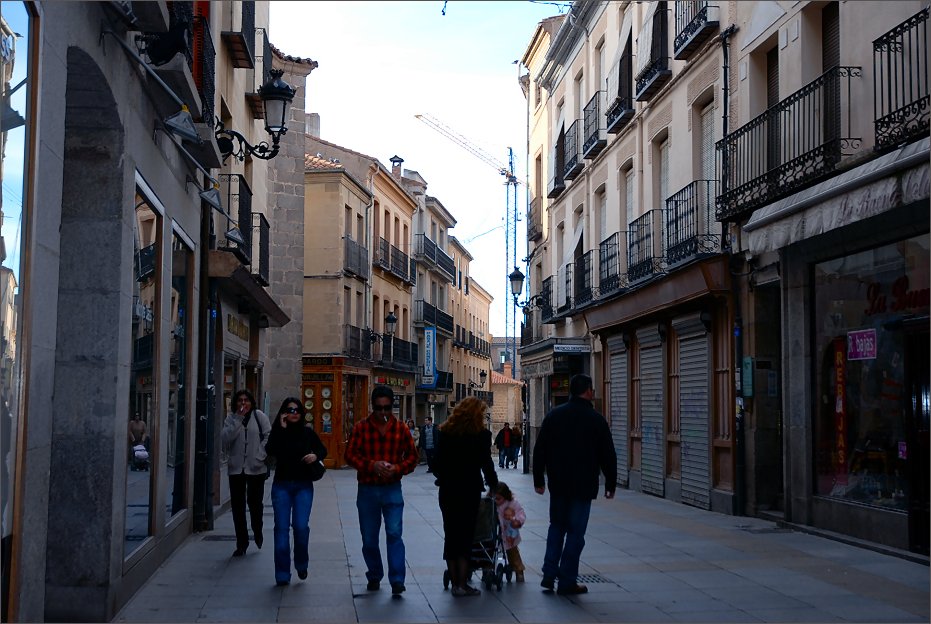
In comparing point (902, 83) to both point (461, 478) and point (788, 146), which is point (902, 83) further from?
point (461, 478)

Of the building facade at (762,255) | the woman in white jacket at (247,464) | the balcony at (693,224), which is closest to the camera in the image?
the building facade at (762,255)

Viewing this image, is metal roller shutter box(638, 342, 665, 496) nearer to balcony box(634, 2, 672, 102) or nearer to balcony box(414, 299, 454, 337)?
balcony box(634, 2, 672, 102)

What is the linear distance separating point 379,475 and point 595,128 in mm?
17384

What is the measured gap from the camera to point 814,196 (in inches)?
445

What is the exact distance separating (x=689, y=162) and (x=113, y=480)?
42.0ft

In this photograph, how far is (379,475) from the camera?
9242 mm

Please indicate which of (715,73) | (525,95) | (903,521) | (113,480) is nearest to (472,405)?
(113,480)

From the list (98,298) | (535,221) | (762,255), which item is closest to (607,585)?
(98,298)

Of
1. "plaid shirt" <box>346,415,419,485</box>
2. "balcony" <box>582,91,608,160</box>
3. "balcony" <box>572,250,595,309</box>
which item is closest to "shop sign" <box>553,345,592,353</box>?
"balcony" <box>572,250,595,309</box>

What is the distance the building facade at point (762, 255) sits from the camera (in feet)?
37.0

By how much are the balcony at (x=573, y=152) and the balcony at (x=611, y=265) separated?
3325 mm

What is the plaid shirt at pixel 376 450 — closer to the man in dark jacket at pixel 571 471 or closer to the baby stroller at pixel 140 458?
the man in dark jacket at pixel 571 471

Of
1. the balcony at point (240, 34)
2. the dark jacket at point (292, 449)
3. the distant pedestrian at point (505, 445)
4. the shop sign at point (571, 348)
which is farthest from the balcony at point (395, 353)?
the dark jacket at point (292, 449)

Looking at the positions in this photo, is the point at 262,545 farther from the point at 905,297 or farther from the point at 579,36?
the point at 579,36
